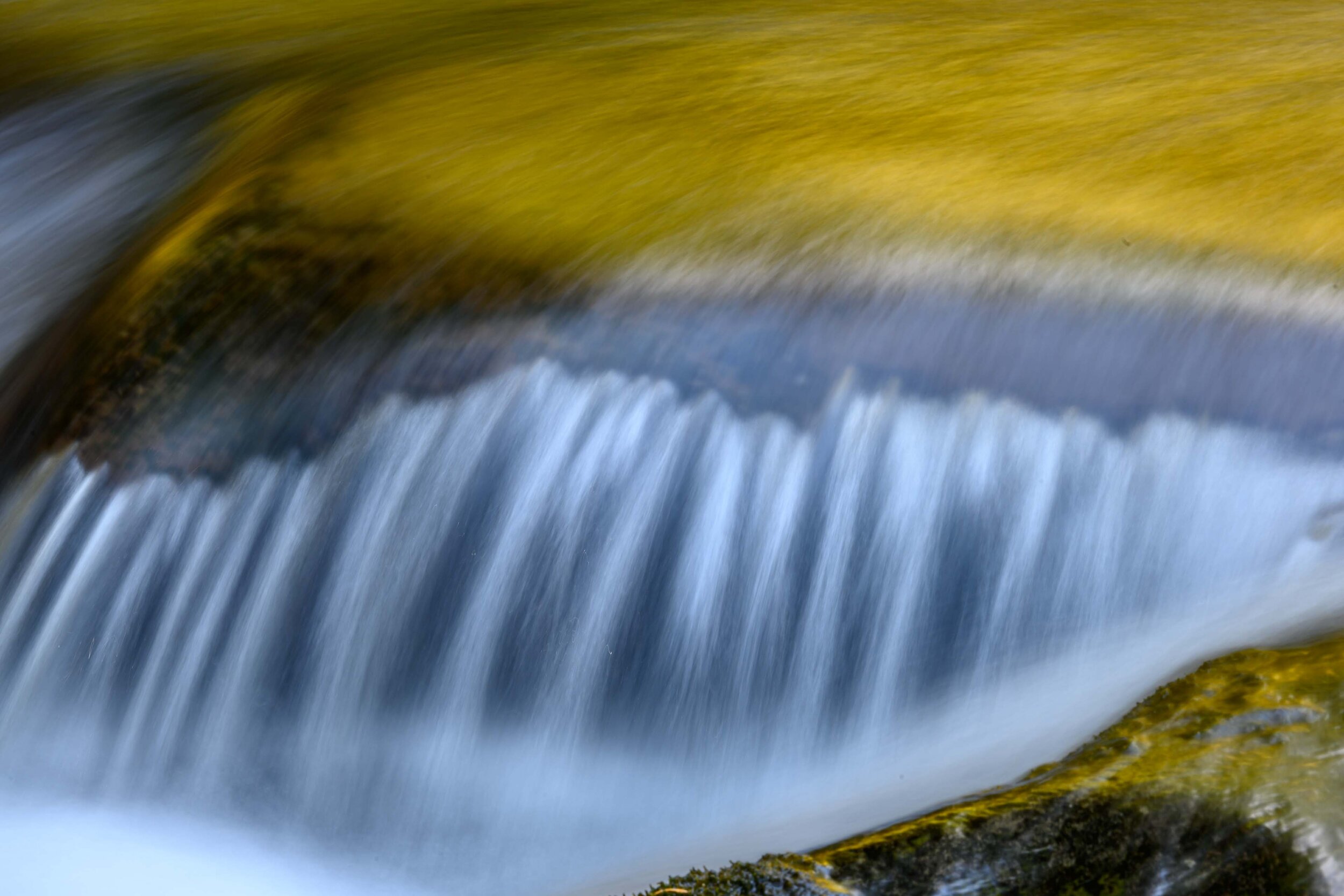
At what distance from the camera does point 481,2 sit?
6.04 m

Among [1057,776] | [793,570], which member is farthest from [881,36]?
[1057,776]

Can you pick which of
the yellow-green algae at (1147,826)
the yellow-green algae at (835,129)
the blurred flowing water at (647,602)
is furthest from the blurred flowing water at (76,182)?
the yellow-green algae at (1147,826)

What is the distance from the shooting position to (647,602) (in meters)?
3.49

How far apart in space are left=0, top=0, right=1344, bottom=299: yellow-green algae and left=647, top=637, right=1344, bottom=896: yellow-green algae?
1.29m

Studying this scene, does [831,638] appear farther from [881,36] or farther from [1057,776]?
[881,36]

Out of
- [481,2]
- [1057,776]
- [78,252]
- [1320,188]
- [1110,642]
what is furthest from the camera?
[481,2]

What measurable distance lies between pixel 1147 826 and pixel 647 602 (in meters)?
1.28

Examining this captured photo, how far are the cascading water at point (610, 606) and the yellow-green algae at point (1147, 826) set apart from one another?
377mm

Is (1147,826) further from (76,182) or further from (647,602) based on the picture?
(76,182)

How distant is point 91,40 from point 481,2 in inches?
65.0

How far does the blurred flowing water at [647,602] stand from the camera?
3.28 m

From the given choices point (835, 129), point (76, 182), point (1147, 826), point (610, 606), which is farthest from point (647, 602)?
point (76, 182)

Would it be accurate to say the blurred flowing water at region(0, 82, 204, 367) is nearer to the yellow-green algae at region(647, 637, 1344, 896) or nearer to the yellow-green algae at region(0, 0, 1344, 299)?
the yellow-green algae at region(0, 0, 1344, 299)

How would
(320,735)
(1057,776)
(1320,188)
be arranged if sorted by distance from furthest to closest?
(1320,188) → (320,735) → (1057,776)
